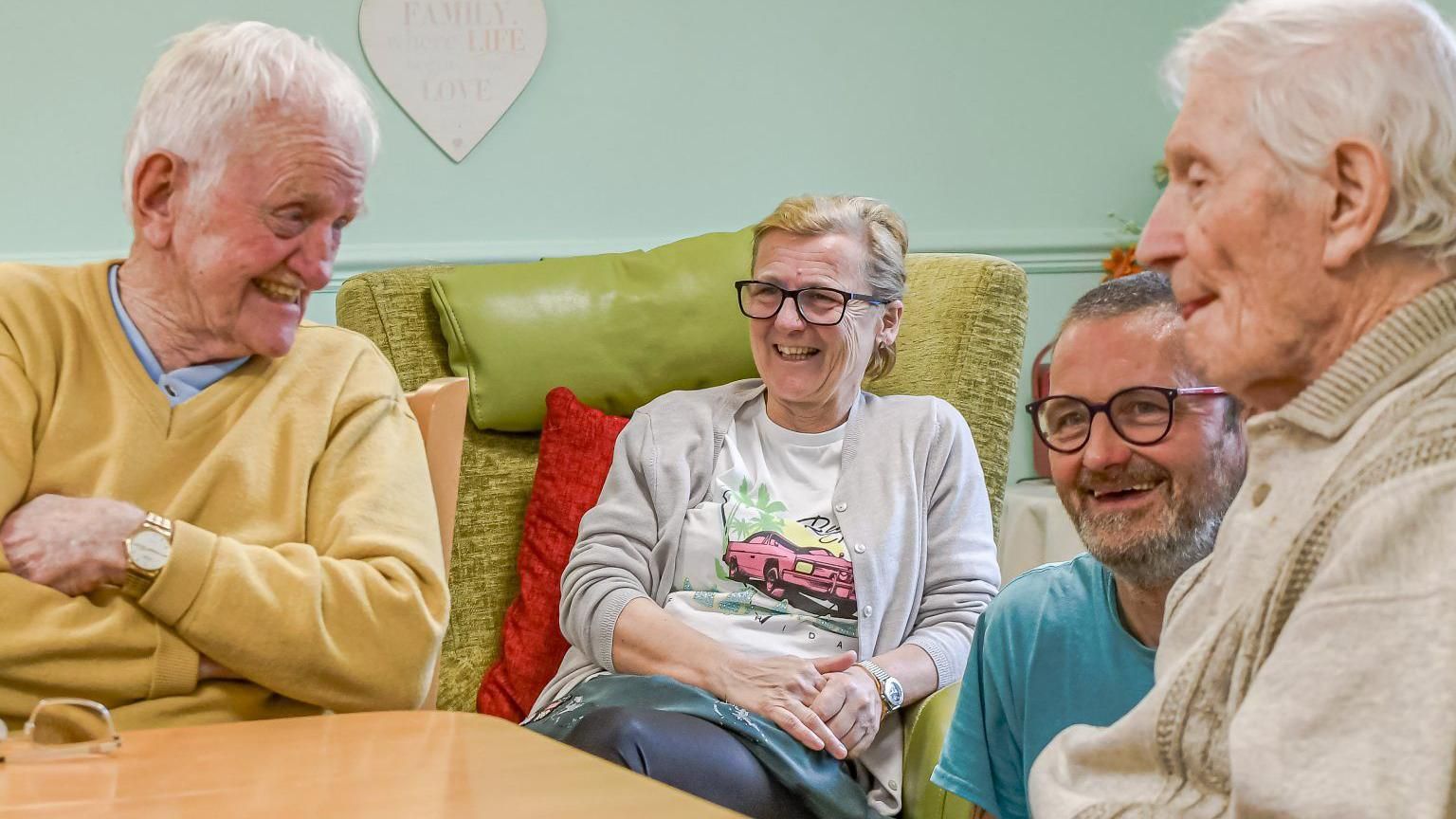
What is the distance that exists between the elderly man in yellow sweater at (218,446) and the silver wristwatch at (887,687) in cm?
72

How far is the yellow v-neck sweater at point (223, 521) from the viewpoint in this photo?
1312 mm

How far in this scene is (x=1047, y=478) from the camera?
3594 millimetres

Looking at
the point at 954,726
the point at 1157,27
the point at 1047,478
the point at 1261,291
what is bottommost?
the point at 1047,478

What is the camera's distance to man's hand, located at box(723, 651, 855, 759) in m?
1.89

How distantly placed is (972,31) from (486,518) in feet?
6.28

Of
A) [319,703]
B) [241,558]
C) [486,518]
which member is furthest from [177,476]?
[486,518]

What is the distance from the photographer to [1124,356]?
1396 mm

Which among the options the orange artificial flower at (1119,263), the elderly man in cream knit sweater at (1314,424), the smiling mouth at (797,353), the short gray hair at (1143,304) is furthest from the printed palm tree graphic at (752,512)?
the orange artificial flower at (1119,263)

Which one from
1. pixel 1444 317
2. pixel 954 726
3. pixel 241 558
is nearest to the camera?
pixel 1444 317

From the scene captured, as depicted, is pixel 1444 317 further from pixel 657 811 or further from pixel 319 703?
pixel 319 703

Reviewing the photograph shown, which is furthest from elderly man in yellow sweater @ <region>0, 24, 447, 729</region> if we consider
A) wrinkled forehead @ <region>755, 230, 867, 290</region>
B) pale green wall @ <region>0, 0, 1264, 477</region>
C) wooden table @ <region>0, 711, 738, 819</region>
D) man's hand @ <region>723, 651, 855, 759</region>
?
pale green wall @ <region>0, 0, 1264, 477</region>

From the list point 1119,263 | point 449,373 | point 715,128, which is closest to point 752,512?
point 449,373

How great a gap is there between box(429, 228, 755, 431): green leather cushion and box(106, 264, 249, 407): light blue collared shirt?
2.87ft

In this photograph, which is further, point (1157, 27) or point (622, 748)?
point (1157, 27)
